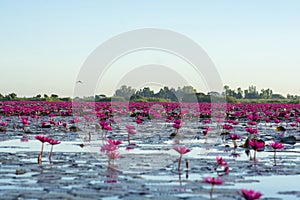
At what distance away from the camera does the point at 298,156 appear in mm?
8109

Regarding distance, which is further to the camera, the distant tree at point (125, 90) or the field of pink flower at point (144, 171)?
the distant tree at point (125, 90)

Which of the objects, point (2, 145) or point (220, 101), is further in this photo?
point (220, 101)

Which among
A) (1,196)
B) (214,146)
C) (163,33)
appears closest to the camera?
(1,196)

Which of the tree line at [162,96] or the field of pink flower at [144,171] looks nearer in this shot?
the field of pink flower at [144,171]

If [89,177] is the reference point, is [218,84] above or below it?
above

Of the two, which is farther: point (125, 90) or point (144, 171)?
point (125, 90)

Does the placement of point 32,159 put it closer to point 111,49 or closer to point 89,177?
point 89,177

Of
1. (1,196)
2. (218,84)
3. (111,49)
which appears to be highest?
(111,49)

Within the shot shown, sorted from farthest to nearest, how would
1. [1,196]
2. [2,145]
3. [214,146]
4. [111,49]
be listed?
[111,49]
[214,146]
[2,145]
[1,196]

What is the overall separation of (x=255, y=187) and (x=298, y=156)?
127 inches

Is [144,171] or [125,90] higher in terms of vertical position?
[125,90]

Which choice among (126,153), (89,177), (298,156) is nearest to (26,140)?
(126,153)

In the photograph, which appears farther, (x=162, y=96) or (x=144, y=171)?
(x=162, y=96)

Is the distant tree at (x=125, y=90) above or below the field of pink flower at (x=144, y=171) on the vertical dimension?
above
